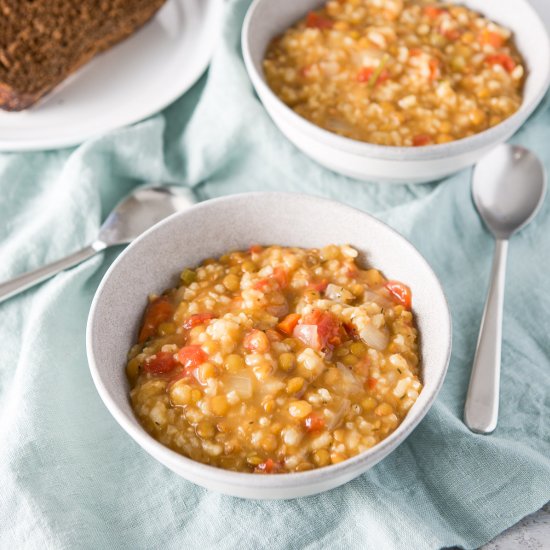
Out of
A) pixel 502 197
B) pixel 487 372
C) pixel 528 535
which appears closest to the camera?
pixel 528 535

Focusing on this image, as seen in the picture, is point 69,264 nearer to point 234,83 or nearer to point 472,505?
point 234,83

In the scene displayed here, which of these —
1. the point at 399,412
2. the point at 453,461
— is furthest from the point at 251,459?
the point at 453,461

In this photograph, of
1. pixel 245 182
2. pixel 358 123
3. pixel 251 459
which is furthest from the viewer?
pixel 245 182

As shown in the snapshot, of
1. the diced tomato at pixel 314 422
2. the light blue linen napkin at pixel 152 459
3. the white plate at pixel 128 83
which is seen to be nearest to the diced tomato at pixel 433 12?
the light blue linen napkin at pixel 152 459

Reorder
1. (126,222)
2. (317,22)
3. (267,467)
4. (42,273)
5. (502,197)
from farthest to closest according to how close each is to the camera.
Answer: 1. (317,22)
2. (502,197)
3. (126,222)
4. (42,273)
5. (267,467)

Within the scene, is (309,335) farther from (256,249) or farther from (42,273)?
(42,273)

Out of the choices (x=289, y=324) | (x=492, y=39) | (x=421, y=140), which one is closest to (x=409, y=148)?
(x=421, y=140)

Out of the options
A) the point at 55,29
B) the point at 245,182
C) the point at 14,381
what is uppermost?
the point at 55,29

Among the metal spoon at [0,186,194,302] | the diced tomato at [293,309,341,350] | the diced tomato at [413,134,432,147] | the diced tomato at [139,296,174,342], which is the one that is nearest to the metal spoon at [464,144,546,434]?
the diced tomato at [413,134,432,147]
